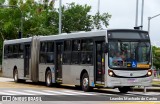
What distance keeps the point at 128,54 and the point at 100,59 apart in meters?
1.37

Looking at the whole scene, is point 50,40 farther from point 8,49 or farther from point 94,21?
point 94,21

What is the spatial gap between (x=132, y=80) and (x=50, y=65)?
25.1 feet

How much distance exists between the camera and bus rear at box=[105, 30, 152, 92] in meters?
24.9

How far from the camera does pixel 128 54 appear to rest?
2517 centimetres

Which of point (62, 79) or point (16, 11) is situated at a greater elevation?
point (16, 11)

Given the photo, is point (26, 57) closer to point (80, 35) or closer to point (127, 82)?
point (80, 35)

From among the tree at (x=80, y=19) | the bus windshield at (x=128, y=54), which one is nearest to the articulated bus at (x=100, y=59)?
the bus windshield at (x=128, y=54)

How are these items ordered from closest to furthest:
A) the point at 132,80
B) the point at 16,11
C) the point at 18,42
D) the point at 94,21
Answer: the point at 132,80 → the point at 18,42 → the point at 94,21 → the point at 16,11

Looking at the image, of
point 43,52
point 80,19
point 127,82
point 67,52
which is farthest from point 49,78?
point 80,19

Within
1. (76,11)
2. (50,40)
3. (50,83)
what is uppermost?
(76,11)

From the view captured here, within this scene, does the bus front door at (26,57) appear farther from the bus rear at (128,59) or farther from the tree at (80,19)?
the tree at (80,19)

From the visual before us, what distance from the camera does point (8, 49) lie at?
3894 cm

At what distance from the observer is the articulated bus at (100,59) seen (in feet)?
82.0

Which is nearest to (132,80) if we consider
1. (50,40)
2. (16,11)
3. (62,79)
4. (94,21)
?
(62,79)
